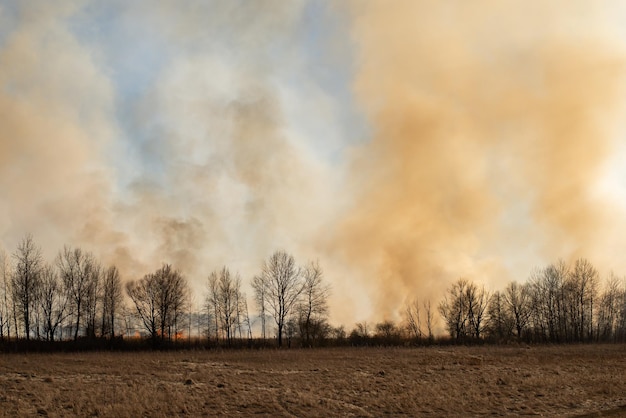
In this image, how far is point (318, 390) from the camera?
27.4 meters

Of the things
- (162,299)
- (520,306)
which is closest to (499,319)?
(520,306)

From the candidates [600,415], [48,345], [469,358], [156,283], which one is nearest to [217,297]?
[156,283]

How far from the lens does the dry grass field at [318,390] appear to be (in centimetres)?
2242

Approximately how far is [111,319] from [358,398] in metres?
75.3

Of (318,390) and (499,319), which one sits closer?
(318,390)

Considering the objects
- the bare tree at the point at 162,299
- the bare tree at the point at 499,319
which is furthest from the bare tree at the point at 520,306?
the bare tree at the point at 162,299

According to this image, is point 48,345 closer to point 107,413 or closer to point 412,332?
point 107,413

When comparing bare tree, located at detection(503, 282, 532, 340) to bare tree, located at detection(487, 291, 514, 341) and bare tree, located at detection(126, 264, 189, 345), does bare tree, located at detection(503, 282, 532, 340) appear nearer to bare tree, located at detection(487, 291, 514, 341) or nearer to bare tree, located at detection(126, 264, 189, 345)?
bare tree, located at detection(487, 291, 514, 341)

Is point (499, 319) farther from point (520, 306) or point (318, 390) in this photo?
point (318, 390)

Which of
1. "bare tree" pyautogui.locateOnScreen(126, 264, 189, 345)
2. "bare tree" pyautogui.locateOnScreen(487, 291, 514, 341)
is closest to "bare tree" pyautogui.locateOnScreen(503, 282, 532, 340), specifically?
"bare tree" pyautogui.locateOnScreen(487, 291, 514, 341)

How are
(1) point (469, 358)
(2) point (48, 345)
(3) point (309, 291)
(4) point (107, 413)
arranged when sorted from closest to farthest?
(4) point (107, 413)
(1) point (469, 358)
(2) point (48, 345)
(3) point (309, 291)

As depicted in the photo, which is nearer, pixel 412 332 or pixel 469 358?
pixel 469 358

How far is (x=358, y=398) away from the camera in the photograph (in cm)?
2555

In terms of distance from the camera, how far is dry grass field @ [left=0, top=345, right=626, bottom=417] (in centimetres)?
2242
